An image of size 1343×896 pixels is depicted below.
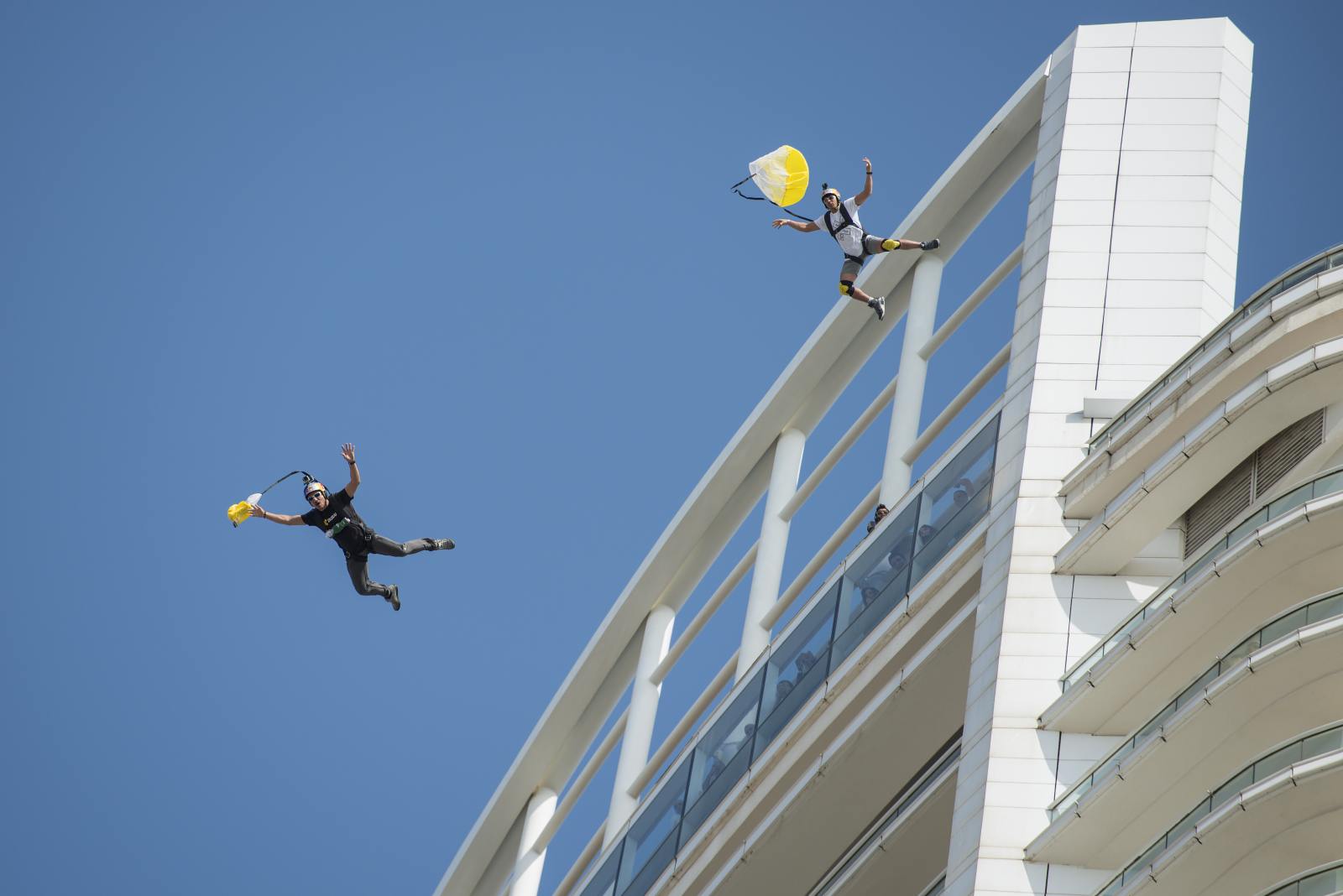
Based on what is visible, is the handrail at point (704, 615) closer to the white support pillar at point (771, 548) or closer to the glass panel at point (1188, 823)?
the white support pillar at point (771, 548)

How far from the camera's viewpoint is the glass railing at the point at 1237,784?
20.8 metres

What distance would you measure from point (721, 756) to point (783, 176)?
9.51 meters

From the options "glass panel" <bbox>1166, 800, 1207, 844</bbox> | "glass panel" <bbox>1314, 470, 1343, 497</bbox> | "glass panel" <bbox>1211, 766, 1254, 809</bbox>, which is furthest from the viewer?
"glass panel" <bbox>1314, 470, 1343, 497</bbox>

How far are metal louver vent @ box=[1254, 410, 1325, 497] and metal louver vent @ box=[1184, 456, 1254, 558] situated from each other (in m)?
0.16

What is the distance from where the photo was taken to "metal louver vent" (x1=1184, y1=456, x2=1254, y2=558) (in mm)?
26359

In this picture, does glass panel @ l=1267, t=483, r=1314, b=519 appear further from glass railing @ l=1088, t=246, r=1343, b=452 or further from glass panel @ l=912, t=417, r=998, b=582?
glass panel @ l=912, t=417, r=998, b=582

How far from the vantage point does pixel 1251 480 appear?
26281 mm

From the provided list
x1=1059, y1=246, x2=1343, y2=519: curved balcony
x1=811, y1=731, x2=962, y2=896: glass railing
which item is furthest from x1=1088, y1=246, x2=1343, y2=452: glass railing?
x1=811, y1=731, x2=962, y2=896: glass railing

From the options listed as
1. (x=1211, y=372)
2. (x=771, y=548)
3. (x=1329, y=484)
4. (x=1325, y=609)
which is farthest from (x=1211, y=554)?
(x=771, y=548)

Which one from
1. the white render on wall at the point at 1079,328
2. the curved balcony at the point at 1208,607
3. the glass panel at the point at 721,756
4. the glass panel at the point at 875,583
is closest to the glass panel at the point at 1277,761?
the curved balcony at the point at 1208,607

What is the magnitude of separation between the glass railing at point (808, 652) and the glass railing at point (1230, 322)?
6.68 ft

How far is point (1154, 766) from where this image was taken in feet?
77.2

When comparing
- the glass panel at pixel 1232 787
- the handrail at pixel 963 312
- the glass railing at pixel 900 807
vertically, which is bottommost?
the glass panel at pixel 1232 787

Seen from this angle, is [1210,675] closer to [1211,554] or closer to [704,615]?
[1211,554]
